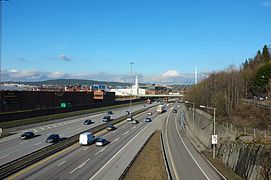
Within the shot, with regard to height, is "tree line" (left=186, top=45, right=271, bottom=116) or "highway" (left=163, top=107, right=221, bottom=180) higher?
"tree line" (left=186, top=45, right=271, bottom=116)

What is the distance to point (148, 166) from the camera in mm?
37000

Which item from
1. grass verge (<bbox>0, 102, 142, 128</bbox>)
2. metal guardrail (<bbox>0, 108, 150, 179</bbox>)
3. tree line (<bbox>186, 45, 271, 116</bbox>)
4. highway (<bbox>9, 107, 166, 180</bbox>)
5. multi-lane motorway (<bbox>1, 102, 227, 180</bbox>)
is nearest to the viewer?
metal guardrail (<bbox>0, 108, 150, 179</bbox>)

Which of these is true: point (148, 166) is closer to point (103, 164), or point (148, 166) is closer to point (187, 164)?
point (103, 164)

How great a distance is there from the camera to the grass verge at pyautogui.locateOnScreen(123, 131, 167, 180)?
32.2 m

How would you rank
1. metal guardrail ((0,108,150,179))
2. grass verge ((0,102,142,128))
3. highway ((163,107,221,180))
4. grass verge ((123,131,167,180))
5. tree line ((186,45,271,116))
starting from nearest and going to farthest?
1. metal guardrail ((0,108,150,179))
2. grass verge ((123,131,167,180))
3. highway ((163,107,221,180))
4. grass verge ((0,102,142,128))
5. tree line ((186,45,271,116))

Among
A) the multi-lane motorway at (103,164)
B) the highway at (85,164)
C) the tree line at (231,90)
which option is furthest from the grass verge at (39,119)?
the tree line at (231,90)

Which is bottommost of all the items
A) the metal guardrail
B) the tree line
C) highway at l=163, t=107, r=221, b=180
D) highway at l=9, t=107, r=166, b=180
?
highway at l=163, t=107, r=221, b=180

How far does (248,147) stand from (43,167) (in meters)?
19.9

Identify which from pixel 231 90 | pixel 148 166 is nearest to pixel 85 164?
pixel 148 166

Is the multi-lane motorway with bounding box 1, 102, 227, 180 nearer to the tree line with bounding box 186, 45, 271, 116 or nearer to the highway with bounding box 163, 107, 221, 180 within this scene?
the highway with bounding box 163, 107, 221, 180

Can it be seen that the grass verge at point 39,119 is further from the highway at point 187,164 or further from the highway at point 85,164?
the highway at point 187,164

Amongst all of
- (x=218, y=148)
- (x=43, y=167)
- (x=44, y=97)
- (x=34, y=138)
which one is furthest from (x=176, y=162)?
(x=44, y=97)

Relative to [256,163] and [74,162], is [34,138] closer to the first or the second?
[74,162]

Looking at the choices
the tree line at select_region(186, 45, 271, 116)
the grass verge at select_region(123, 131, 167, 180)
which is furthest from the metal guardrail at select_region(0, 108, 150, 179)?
the tree line at select_region(186, 45, 271, 116)
